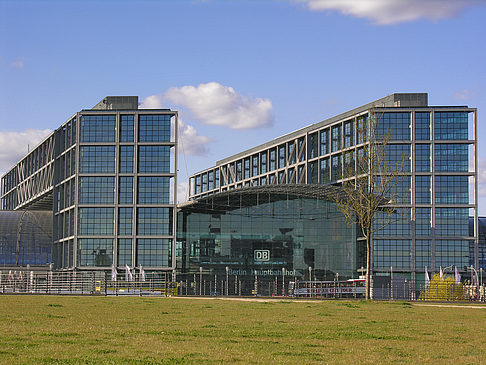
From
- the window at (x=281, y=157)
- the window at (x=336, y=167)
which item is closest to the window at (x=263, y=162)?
the window at (x=281, y=157)

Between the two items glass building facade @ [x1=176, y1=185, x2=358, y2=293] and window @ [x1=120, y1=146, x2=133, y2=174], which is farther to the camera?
window @ [x1=120, y1=146, x2=133, y2=174]

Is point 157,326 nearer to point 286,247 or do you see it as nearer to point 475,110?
point 286,247

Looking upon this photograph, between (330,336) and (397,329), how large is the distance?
13.1 feet

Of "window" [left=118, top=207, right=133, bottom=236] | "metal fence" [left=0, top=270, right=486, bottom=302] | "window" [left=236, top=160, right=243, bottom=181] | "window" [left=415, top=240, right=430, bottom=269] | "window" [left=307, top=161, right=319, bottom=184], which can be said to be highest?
"window" [left=236, top=160, right=243, bottom=181]

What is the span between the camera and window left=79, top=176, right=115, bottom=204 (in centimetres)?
13188

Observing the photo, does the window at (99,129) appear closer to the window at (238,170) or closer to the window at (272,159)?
the window at (272,159)

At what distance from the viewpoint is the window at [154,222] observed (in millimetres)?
129875

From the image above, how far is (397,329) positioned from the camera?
2212 centimetres

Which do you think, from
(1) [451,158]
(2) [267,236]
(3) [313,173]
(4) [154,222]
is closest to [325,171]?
(3) [313,173]

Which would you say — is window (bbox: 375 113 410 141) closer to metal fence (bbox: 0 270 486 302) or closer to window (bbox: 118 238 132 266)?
metal fence (bbox: 0 270 486 302)

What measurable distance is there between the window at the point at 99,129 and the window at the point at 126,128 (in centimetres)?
155

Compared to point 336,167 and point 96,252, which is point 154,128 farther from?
point 336,167

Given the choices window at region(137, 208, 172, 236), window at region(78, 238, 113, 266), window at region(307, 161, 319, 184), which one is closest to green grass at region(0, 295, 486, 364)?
window at region(137, 208, 172, 236)

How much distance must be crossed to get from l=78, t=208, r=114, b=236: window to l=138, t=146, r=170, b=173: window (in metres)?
9.43
